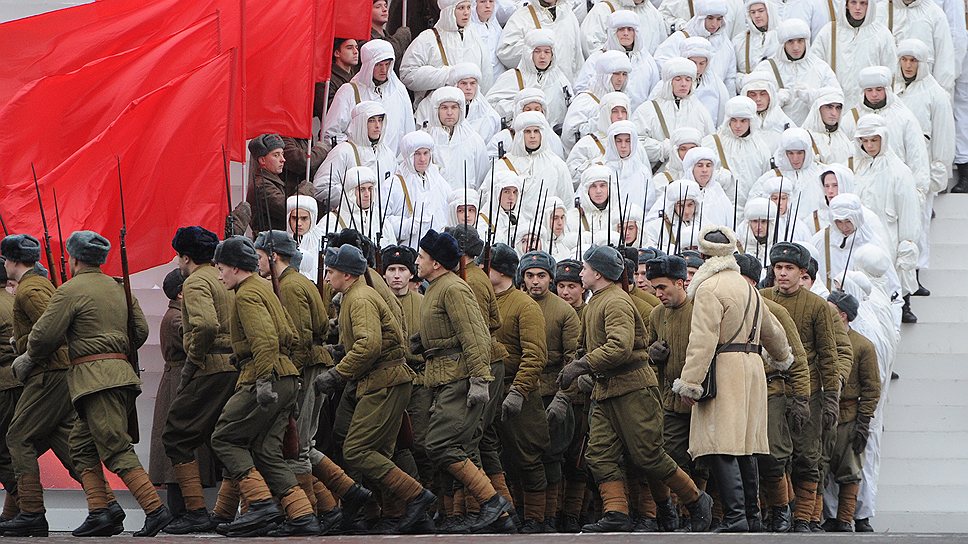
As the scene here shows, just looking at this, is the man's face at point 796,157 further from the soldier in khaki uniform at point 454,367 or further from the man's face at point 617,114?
the soldier in khaki uniform at point 454,367

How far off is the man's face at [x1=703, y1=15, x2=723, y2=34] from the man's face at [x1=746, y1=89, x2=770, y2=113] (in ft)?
4.27

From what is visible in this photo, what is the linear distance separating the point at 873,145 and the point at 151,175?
686 centimetres

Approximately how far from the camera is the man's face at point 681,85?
1933 centimetres

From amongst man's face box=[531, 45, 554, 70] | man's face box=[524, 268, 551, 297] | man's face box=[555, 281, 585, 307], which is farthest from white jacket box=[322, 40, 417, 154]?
man's face box=[524, 268, 551, 297]

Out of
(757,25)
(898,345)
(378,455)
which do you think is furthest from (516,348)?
(757,25)

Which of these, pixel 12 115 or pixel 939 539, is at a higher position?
pixel 12 115

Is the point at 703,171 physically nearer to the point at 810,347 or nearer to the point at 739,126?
the point at 739,126

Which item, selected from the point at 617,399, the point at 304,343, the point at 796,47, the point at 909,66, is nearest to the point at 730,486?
the point at 617,399

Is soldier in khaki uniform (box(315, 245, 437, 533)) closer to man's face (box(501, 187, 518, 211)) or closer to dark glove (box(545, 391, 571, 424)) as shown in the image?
dark glove (box(545, 391, 571, 424))

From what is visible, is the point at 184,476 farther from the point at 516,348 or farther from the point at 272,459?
the point at 516,348

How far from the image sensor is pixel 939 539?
10.9 meters

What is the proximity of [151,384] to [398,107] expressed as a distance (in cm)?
476

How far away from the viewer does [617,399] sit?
1295cm

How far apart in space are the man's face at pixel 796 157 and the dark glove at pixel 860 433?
375cm
